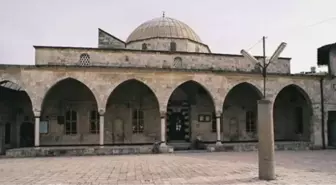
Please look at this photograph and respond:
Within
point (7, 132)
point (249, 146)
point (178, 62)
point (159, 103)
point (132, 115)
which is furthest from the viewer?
point (178, 62)

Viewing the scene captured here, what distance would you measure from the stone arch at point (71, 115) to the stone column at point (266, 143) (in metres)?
13.2

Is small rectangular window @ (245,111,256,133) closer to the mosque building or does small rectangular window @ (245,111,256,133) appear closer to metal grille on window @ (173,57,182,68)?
the mosque building

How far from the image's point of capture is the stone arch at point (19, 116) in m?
20.5

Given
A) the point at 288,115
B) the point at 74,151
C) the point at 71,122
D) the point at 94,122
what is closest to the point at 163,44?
the point at 94,122

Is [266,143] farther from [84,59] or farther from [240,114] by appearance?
[84,59]

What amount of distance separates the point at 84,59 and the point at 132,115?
178 inches

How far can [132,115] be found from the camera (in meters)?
21.2

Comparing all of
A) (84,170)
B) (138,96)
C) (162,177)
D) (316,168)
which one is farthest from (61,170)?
(138,96)

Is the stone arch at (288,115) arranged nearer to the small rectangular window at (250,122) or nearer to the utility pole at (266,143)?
the small rectangular window at (250,122)

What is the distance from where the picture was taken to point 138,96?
21.2m

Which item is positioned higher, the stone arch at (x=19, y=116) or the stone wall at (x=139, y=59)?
the stone wall at (x=139, y=59)

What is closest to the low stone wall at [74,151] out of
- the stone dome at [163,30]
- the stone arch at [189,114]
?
the stone arch at [189,114]

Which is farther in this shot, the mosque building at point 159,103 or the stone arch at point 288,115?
the stone arch at point 288,115

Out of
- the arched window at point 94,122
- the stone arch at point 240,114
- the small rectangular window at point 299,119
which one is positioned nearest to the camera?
the arched window at point 94,122
